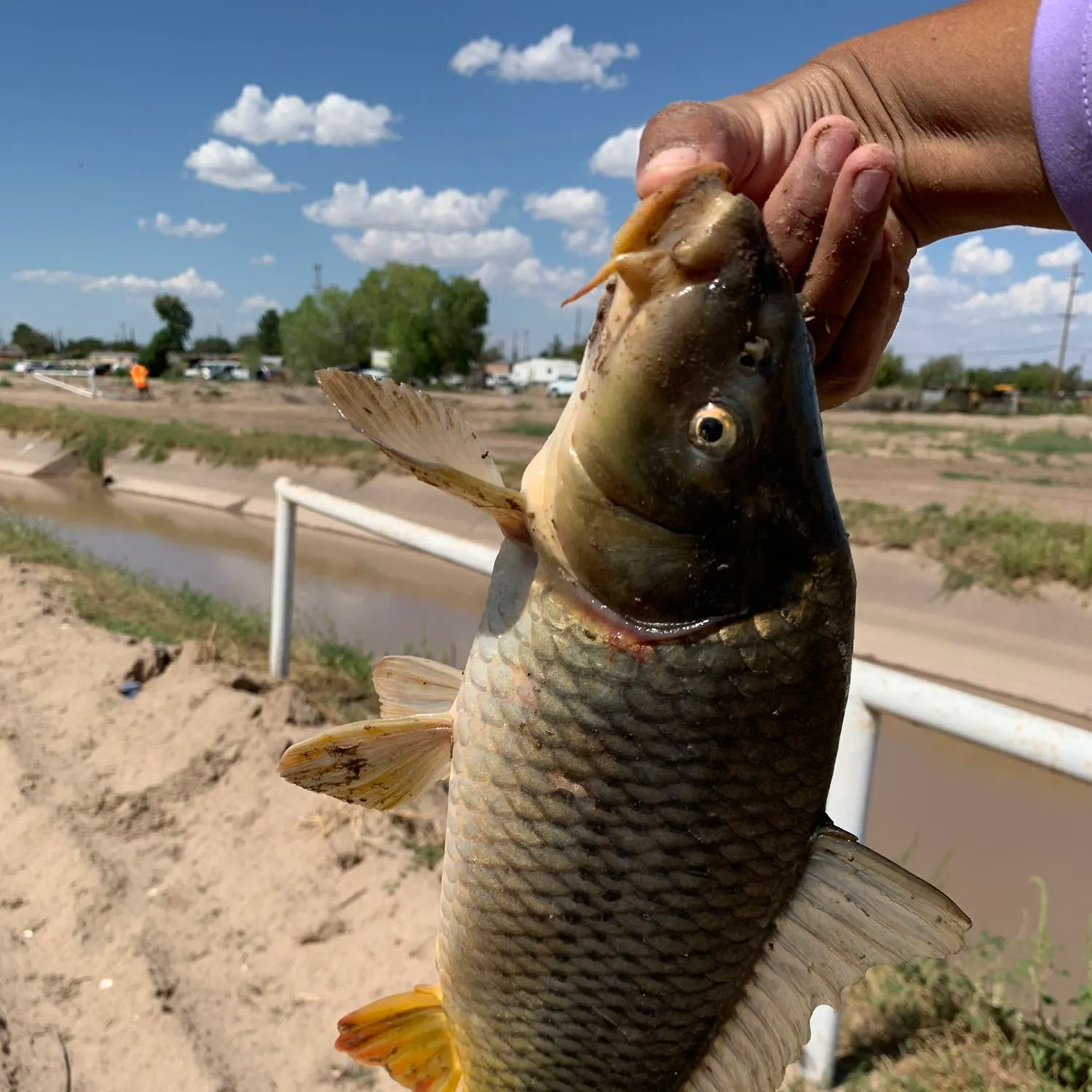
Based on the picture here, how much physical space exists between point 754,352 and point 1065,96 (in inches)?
31.0

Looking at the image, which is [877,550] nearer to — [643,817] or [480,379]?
[643,817]

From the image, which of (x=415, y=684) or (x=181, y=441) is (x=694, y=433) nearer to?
(x=415, y=684)

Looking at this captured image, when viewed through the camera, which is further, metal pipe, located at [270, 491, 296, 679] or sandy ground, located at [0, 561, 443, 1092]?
metal pipe, located at [270, 491, 296, 679]

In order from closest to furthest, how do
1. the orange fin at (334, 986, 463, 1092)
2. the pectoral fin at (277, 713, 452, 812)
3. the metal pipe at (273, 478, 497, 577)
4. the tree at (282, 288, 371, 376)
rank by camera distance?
1. the pectoral fin at (277, 713, 452, 812)
2. the orange fin at (334, 986, 463, 1092)
3. the metal pipe at (273, 478, 497, 577)
4. the tree at (282, 288, 371, 376)

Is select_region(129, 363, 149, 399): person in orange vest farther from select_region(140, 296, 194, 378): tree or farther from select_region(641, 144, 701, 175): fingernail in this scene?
select_region(641, 144, 701, 175): fingernail

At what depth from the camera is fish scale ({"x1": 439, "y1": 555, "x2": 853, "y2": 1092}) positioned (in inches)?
47.5

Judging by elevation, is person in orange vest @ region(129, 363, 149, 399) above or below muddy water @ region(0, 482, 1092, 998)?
above

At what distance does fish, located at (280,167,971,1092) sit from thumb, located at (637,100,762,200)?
0.09 m

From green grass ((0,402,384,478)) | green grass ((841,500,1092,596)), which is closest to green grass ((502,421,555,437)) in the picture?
green grass ((0,402,384,478))

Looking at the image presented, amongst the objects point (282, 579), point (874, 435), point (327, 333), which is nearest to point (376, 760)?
point (282, 579)

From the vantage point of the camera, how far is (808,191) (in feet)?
4.20

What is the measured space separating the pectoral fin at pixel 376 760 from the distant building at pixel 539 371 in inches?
3072

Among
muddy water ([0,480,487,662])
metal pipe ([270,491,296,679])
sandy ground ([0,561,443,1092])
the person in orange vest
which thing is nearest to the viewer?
sandy ground ([0,561,443,1092])

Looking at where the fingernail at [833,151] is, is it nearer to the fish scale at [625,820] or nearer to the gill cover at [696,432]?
the gill cover at [696,432]
